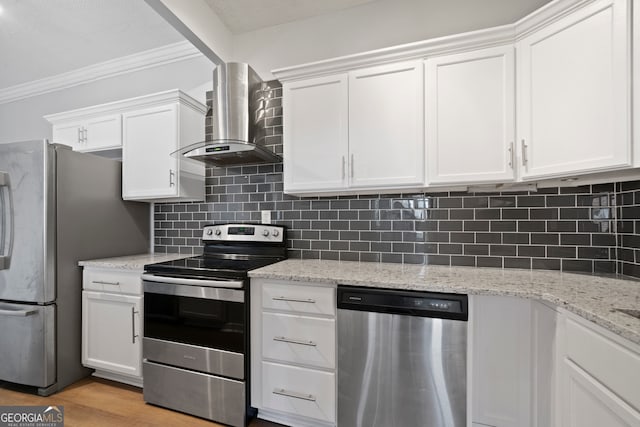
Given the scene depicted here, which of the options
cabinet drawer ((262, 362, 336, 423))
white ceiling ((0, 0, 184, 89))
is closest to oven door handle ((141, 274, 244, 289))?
cabinet drawer ((262, 362, 336, 423))

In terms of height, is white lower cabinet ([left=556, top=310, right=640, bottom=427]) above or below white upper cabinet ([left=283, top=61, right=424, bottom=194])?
below

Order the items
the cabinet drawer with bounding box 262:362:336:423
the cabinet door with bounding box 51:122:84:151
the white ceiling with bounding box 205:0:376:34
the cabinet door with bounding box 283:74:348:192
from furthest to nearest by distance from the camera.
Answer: the cabinet door with bounding box 51:122:84:151
the white ceiling with bounding box 205:0:376:34
the cabinet door with bounding box 283:74:348:192
the cabinet drawer with bounding box 262:362:336:423

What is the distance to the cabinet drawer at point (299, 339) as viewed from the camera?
1.57m

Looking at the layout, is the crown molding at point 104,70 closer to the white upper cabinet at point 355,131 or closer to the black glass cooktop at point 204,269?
the white upper cabinet at point 355,131

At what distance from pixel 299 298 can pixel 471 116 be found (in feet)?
4.81

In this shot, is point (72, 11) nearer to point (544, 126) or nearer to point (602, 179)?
point (544, 126)

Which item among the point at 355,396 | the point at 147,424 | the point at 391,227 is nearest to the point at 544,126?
the point at 391,227

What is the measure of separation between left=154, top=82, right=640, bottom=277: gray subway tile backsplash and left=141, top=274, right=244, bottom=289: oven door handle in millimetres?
726

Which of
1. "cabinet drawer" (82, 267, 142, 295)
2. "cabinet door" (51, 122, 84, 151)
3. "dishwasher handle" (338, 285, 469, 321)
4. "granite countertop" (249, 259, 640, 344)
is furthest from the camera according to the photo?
"cabinet door" (51, 122, 84, 151)

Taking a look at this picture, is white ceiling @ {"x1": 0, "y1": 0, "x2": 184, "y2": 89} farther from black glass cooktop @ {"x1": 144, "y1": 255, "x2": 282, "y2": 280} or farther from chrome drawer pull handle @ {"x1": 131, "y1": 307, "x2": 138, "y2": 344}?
chrome drawer pull handle @ {"x1": 131, "y1": 307, "x2": 138, "y2": 344}

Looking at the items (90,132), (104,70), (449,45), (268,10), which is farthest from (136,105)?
(449,45)

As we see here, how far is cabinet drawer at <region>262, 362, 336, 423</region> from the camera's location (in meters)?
1.57

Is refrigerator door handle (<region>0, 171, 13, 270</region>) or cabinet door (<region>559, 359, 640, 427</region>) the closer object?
cabinet door (<region>559, 359, 640, 427</region>)

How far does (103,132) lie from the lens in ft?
8.46
